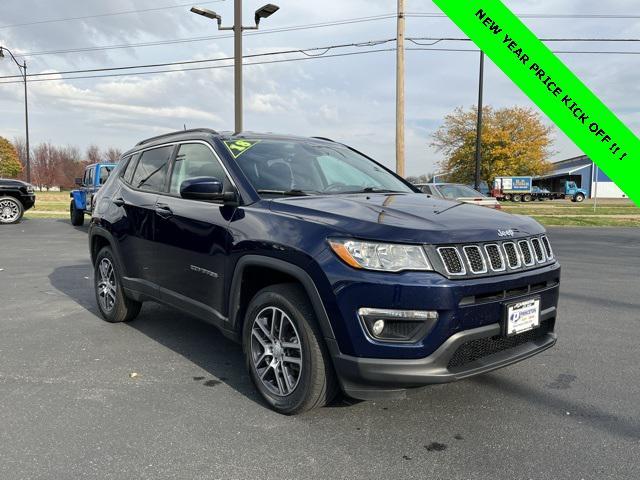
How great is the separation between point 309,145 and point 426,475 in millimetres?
2847

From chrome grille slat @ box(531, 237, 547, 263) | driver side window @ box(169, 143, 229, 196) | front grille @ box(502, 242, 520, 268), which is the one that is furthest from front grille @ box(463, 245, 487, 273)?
driver side window @ box(169, 143, 229, 196)

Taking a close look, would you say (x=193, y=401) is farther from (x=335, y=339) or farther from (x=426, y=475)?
(x=426, y=475)

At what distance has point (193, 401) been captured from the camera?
353 cm

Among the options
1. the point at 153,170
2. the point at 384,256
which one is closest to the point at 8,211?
the point at 153,170

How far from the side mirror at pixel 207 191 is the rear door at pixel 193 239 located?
0.08m

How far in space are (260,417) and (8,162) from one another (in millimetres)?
82786

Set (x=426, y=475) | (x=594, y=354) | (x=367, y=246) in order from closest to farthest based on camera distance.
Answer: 1. (x=426, y=475)
2. (x=367, y=246)
3. (x=594, y=354)

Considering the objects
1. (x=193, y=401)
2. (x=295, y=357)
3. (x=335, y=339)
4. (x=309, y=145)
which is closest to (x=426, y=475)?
(x=335, y=339)

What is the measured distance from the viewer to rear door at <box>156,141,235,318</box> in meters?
3.75

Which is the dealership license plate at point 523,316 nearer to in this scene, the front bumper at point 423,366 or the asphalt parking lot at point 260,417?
the front bumper at point 423,366

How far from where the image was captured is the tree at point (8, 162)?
72.3 metres

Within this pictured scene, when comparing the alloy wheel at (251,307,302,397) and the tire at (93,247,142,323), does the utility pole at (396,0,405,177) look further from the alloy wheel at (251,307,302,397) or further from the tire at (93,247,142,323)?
the alloy wheel at (251,307,302,397)

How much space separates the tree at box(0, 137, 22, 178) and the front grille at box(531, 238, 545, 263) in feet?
264

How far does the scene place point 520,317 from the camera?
3.08 meters
